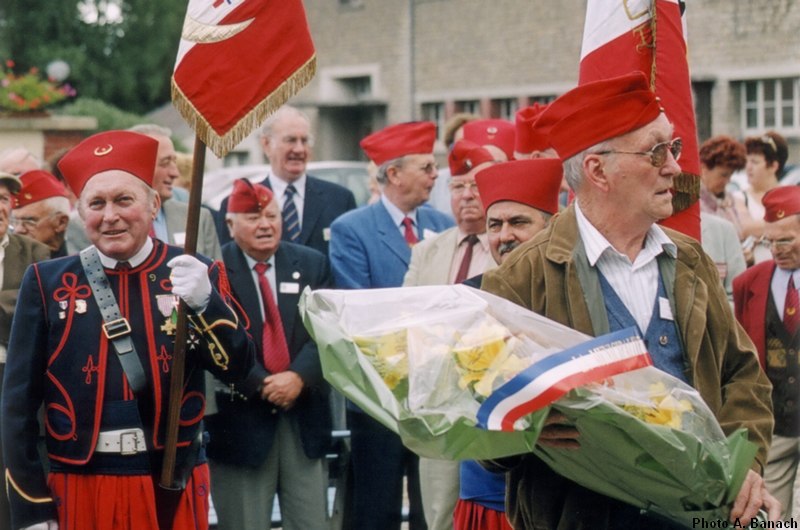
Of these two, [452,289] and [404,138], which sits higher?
[404,138]

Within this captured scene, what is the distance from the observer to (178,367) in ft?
16.8

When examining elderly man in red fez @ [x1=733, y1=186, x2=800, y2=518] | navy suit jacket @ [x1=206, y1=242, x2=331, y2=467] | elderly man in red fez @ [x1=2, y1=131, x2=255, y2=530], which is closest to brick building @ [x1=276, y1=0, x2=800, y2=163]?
elderly man in red fez @ [x1=733, y1=186, x2=800, y2=518]

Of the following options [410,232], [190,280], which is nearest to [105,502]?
[190,280]

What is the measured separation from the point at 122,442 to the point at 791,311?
381cm

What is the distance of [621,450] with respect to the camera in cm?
376

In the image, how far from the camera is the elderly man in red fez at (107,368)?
513 cm

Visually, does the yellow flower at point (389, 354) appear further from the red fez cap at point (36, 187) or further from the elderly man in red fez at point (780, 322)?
the red fez cap at point (36, 187)

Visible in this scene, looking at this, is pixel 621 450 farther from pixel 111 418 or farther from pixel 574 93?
pixel 111 418

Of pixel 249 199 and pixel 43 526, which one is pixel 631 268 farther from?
pixel 249 199

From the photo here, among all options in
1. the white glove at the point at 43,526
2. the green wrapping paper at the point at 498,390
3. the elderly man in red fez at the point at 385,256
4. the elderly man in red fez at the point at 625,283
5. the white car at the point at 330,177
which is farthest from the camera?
the white car at the point at 330,177

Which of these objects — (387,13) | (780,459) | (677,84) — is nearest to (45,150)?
(780,459)

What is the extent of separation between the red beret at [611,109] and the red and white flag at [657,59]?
1087mm

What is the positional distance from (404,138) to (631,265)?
161 inches

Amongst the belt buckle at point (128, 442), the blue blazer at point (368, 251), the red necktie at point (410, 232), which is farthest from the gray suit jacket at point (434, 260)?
the belt buckle at point (128, 442)
